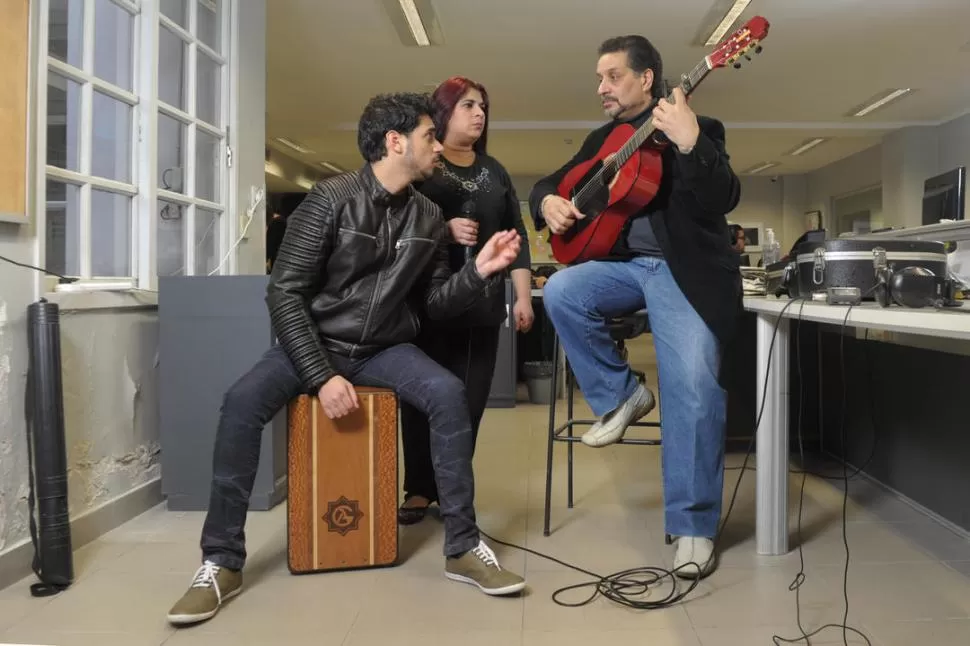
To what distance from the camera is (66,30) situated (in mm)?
2188

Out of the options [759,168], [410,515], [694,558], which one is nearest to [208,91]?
[410,515]

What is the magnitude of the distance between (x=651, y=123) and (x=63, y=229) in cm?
171

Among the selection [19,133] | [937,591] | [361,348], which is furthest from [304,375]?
[937,591]

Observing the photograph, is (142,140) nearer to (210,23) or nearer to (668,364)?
(210,23)

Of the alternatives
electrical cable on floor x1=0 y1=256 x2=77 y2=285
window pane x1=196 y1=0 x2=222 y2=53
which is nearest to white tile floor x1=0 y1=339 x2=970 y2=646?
electrical cable on floor x1=0 y1=256 x2=77 y2=285

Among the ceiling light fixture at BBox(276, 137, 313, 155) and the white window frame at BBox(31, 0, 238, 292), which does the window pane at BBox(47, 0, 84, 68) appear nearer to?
the white window frame at BBox(31, 0, 238, 292)

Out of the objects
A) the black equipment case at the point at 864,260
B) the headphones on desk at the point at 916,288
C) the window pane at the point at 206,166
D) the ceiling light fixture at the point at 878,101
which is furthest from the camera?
the ceiling light fixture at the point at 878,101

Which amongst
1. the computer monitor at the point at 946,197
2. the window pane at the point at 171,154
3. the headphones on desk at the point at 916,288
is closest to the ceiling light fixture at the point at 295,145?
the window pane at the point at 171,154

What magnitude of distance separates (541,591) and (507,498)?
89 centimetres

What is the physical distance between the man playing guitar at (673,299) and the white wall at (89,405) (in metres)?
1.36

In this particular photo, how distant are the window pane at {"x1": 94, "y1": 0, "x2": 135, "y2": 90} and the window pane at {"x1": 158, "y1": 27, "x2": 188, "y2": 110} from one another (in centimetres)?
16

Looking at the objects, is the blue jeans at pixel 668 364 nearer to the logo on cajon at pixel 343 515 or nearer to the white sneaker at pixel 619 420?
the white sneaker at pixel 619 420

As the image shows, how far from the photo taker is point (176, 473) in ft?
8.21

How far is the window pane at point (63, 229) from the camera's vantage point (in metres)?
2.13
